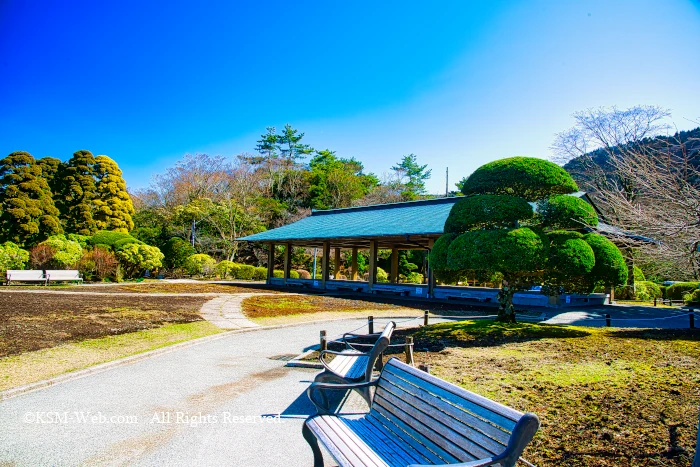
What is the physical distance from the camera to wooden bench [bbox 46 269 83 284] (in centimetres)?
2216

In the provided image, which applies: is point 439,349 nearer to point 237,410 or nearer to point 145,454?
point 237,410

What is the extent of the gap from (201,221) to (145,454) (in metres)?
35.2

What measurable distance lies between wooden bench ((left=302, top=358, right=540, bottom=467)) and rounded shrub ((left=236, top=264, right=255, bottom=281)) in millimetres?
30426

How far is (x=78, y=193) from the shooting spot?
35.8 m

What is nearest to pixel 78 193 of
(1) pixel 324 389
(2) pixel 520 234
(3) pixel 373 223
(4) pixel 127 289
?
(4) pixel 127 289

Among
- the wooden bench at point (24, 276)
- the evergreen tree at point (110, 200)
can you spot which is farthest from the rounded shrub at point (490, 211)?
the evergreen tree at point (110, 200)

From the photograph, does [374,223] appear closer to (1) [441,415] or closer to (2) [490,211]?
(2) [490,211]

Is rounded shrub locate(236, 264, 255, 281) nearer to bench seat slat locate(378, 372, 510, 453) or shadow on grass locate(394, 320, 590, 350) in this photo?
shadow on grass locate(394, 320, 590, 350)

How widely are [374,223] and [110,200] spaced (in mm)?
24599

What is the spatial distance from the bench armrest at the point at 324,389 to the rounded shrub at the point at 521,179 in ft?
25.8

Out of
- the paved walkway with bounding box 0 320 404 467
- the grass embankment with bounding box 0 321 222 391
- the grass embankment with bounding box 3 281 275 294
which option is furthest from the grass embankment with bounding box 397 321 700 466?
the grass embankment with bounding box 3 281 275 294

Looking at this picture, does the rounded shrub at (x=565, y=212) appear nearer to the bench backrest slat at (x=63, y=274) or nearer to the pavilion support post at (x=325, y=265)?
the pavilion support post at (x=325, y=265)

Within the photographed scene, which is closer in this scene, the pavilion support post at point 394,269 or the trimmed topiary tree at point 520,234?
the trimmed topiary tree at point 520,234

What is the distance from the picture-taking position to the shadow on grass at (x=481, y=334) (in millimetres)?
8461
